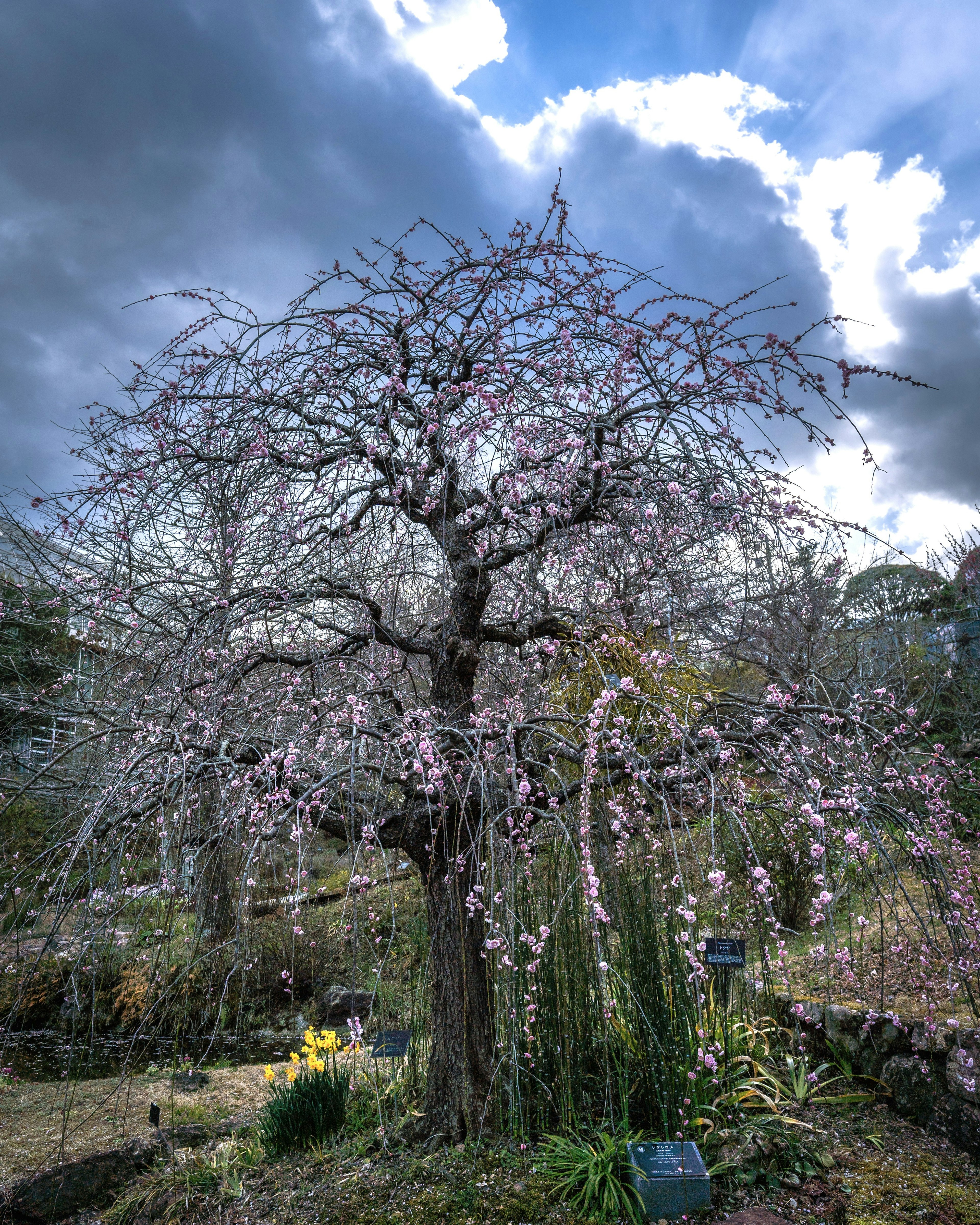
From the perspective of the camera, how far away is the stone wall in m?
3.05

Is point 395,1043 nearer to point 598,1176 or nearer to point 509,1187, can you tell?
point 509,1187

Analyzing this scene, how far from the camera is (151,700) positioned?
134 inches

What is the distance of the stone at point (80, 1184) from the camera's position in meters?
3.28

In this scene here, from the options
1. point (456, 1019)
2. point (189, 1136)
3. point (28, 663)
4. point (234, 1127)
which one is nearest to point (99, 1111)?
point (189, 1136)

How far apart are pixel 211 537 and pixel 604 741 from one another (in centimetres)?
174

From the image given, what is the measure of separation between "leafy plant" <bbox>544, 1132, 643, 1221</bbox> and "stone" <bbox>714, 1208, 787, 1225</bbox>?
28cm

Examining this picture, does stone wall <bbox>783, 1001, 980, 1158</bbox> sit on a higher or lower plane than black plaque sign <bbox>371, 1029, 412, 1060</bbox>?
lower

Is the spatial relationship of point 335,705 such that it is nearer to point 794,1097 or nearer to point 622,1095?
point 622,1095

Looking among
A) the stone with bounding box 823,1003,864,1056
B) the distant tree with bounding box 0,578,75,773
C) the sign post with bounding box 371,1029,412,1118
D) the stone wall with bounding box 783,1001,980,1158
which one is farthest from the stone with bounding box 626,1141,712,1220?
the distant tree with bounding box 0,578,75,773

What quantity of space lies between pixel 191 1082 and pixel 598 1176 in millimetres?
3556

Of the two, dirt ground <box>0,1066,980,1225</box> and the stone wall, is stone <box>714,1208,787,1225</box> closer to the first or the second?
dirt ground <box>0,1066,980,1225</box>

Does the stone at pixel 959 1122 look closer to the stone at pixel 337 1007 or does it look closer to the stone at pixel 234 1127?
the stone at pixel 234 1127

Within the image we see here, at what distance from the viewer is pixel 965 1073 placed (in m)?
3.07

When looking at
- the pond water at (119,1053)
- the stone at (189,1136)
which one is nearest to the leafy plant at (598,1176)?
the stone at (189,1136)
